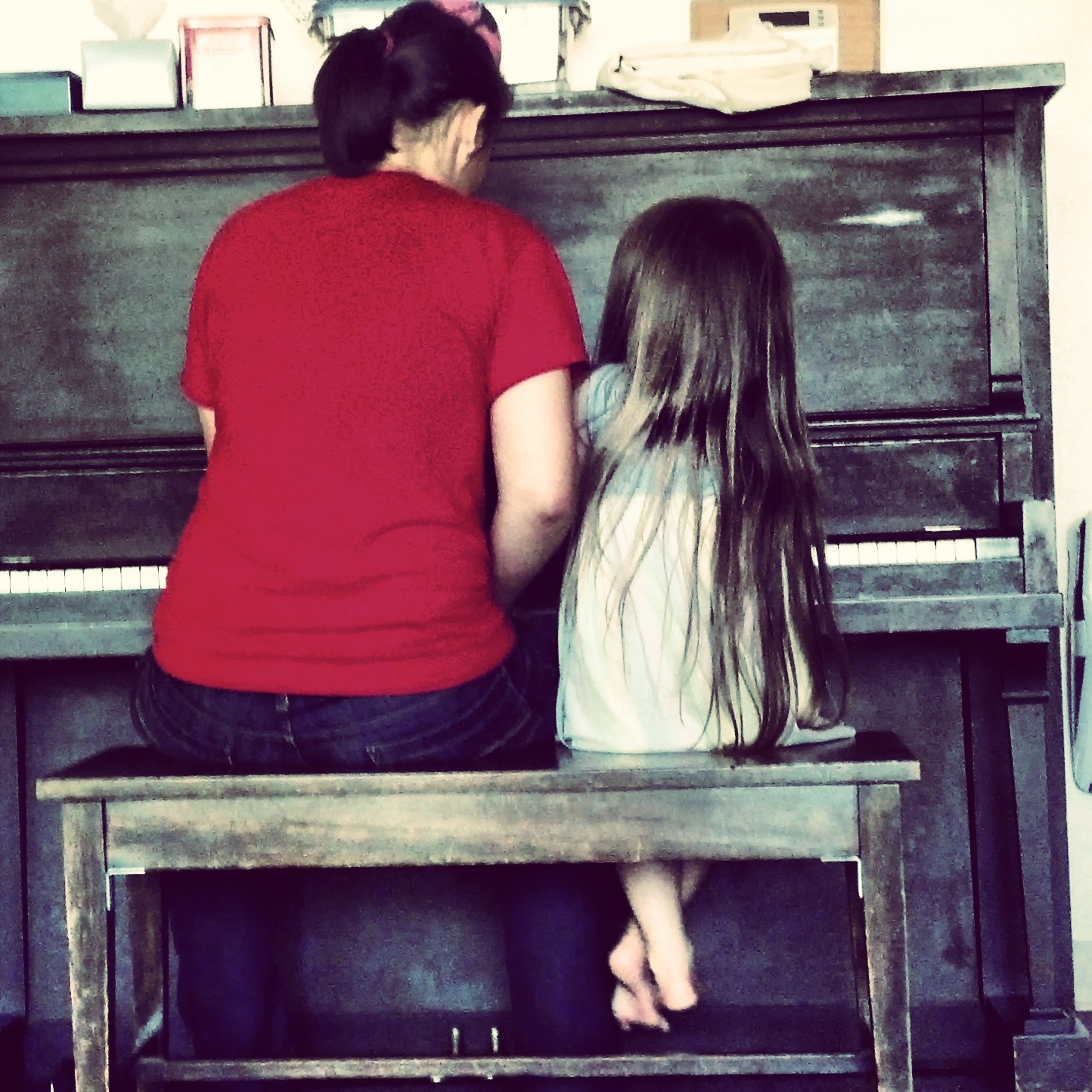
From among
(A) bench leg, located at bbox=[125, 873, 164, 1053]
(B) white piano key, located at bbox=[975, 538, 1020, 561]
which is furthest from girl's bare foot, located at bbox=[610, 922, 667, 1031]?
(B) white piano key, located at bbox=[975, 538, 1020, 561]

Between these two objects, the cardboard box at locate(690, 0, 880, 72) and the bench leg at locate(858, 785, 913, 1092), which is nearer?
the bench leg at locate(858, 785, 913, 1092)

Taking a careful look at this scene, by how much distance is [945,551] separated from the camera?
1.64m

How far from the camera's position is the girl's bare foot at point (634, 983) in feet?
4.75

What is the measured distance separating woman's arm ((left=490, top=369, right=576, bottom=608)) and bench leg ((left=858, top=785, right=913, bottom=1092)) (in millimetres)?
434

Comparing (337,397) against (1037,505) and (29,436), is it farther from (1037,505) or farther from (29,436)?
(1037,505)

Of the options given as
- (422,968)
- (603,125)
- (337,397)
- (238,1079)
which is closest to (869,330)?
(603,125)

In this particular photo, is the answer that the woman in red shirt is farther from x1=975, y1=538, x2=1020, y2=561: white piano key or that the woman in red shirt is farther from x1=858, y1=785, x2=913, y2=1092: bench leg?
x1=975, y1=538, x2=1020, y2=561: white piano key

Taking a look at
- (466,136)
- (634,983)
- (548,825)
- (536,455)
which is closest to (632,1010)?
(634,983)

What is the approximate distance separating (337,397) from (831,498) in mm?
835

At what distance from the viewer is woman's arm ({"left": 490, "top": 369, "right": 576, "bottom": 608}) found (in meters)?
1.25

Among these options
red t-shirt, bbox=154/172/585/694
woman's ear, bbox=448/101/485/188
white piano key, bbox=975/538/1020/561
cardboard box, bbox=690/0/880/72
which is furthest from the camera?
cardboard box, bbox=690/0/880/72

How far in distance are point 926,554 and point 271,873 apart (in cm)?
94

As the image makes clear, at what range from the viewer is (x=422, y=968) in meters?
1.94

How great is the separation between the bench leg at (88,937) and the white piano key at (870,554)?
100 cm
